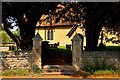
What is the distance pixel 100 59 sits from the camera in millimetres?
17688

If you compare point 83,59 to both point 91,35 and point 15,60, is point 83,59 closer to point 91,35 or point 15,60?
point 91,35

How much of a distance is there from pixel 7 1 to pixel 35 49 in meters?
3.55

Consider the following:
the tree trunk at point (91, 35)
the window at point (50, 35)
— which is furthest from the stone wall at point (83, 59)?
the window at point (50, 35)

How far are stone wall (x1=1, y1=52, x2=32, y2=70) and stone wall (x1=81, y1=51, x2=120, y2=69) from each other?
3651 millimetres

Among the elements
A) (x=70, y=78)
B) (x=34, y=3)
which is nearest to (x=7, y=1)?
(x=34, y=3)

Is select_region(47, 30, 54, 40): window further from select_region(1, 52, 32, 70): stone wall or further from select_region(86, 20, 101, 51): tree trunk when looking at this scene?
select_region(1, 52, 32, 70): stone wall

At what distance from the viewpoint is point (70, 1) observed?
19.3m

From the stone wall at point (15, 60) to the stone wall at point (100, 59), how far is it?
3.65 m

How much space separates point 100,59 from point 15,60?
18.2 ft

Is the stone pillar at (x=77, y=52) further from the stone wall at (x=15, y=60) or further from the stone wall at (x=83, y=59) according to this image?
the stone wall at (x=15, y=60)

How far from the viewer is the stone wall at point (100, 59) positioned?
17.6 m

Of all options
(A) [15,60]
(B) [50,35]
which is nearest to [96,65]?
(A) [15,60]

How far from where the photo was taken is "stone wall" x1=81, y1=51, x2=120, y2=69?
57.8 feet

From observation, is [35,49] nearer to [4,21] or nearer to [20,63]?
[20,63]
